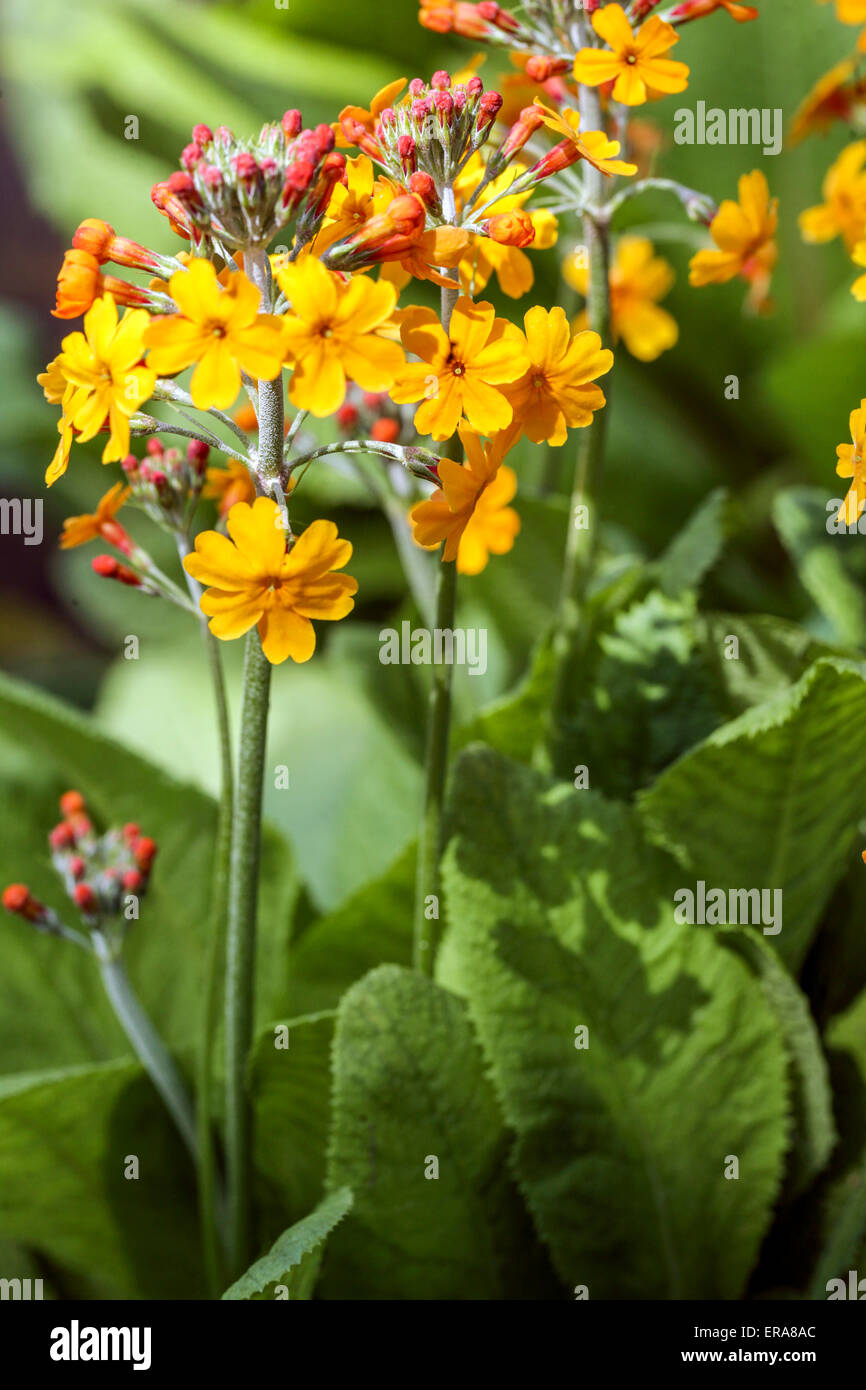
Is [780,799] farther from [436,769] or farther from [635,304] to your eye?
[635,304]

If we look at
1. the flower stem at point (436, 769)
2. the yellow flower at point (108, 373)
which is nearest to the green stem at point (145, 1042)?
the flower stem at point (436, 769)

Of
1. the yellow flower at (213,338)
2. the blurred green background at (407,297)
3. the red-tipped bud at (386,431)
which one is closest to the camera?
the yellow flower at (213,338)

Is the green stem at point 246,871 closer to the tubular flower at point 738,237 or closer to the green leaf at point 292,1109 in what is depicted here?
the green leaf at point 292,1109

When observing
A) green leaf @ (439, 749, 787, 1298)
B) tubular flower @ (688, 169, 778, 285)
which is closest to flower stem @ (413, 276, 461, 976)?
green leaf @ (439, 749, 787, 1298)

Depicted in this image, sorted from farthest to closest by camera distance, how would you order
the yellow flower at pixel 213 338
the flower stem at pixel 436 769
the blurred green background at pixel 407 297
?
the blurred green background at pixel 407 297, the flower stem at pixel 436 769, the yellow flower at pixel 213 338

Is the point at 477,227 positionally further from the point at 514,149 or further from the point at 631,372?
the point at 631,372

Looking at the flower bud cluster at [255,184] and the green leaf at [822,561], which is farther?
the green leaf at [822,561]

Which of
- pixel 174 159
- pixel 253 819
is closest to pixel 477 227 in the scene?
pixel 253 819
